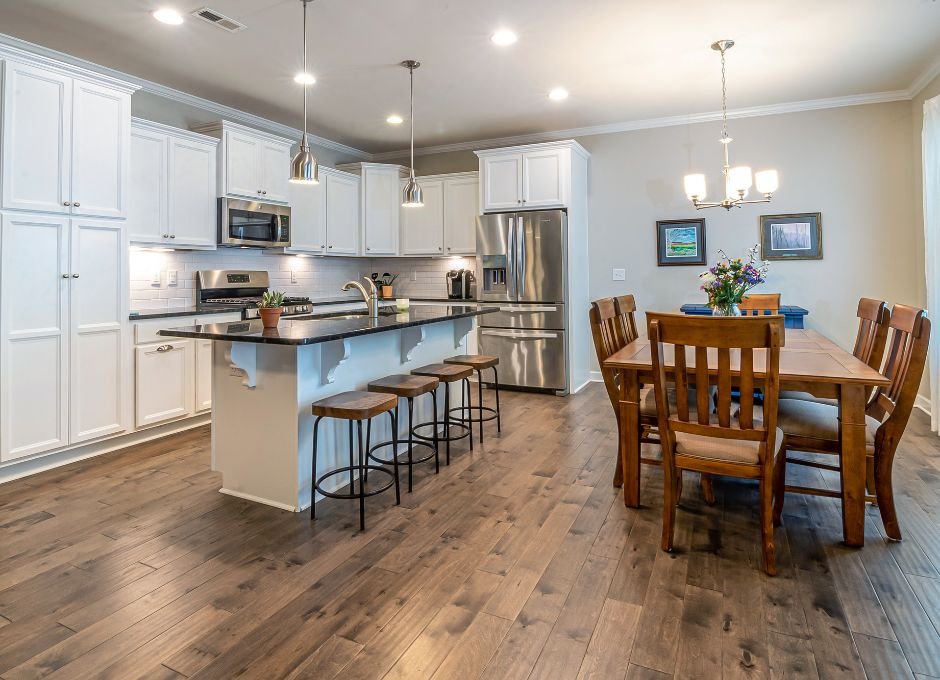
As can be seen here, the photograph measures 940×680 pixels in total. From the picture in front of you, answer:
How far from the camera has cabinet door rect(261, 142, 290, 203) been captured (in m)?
4.88

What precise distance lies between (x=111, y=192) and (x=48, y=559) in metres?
2.35

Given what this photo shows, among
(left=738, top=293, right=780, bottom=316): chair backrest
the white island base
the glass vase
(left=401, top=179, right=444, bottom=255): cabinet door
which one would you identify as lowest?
the white island base

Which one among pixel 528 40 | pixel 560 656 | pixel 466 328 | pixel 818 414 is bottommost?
pixel 560 656

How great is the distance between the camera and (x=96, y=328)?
3453mm

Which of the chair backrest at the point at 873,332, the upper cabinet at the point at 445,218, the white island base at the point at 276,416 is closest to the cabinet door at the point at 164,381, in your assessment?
the white island base at the point at 276,416

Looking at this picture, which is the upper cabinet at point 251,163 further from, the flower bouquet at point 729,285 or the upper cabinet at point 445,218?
the flower bouquet at point 729,285

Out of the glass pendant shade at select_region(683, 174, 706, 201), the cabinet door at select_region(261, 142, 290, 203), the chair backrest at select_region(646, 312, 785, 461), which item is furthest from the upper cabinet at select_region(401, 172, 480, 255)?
the chair backrest at select_region(646, 312, 785, 461)

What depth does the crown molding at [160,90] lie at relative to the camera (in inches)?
129

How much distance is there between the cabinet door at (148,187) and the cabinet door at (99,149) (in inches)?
12.6

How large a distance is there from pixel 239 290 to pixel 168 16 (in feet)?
7.74

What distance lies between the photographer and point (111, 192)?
11.5 ft

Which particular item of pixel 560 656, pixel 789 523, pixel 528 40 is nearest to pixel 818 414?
pixel 789 523

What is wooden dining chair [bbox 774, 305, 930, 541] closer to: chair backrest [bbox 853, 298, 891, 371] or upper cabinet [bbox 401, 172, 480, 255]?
chair backrest [bbox 853, 298, 891, 371]

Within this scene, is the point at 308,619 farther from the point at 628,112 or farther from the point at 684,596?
the point at 628,112
